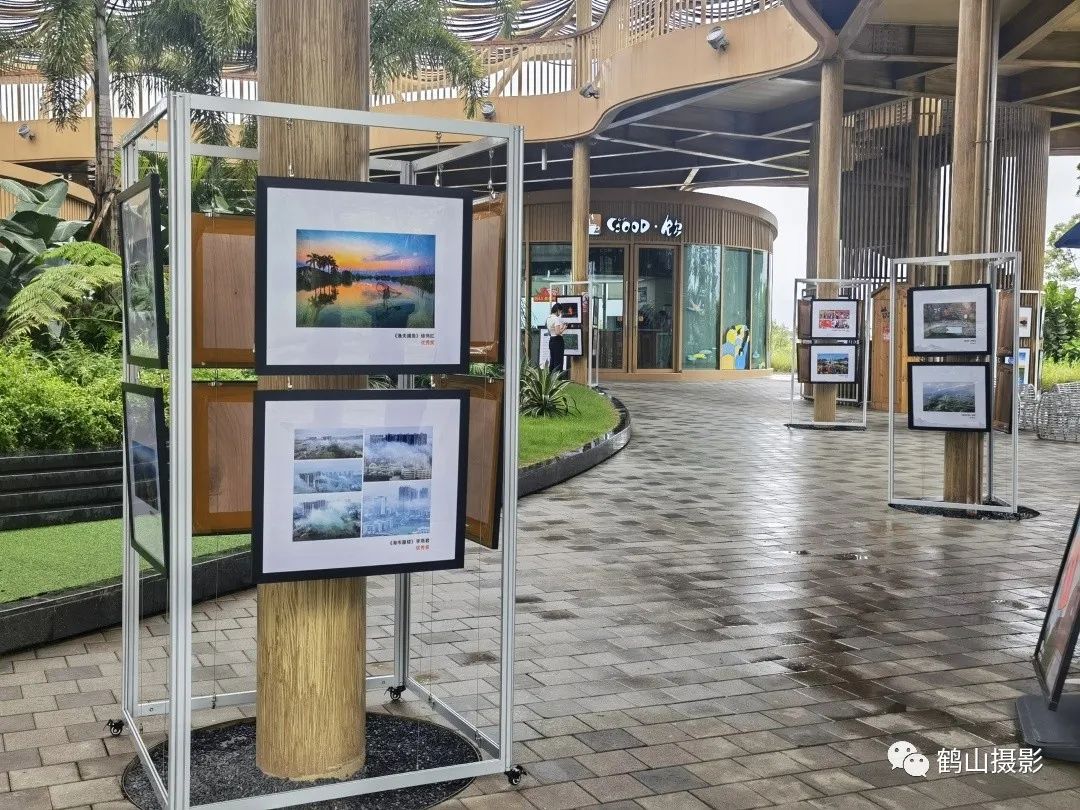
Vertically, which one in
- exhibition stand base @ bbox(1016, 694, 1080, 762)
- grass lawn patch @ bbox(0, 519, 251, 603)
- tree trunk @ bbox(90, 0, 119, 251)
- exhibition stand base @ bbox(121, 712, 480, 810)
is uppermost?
tree trunk @ bbox(90, 0, 119, 251)

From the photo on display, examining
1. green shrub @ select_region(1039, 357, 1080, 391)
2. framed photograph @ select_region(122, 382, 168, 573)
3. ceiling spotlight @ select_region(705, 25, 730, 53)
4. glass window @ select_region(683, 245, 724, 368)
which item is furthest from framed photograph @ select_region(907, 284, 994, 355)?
glass window @ select_region(683, 245, 724, 368)

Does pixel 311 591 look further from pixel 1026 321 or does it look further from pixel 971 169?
pixel 1026 321

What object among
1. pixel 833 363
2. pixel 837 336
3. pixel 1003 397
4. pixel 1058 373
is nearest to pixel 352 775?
pixel 1003 397

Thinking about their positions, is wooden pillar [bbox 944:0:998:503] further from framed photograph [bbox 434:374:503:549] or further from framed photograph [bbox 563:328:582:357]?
framed photograph [bbox 563:328:582:357]

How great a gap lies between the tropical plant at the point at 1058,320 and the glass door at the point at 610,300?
910 cm

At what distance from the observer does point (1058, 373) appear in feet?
69.4

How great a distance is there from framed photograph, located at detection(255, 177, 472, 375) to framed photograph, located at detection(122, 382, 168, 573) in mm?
394

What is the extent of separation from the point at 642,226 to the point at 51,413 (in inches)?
826

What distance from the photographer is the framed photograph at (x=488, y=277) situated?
11.5 feet

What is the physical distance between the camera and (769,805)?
3.35m

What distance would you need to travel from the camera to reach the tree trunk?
39.6 feet

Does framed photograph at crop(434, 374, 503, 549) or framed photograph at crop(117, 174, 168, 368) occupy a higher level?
framed photograph at crop(117, 174, 168, 368)

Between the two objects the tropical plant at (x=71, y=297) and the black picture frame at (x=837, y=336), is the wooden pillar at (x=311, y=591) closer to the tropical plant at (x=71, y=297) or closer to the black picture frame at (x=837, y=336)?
the tropical plant at (x=71, y=297)

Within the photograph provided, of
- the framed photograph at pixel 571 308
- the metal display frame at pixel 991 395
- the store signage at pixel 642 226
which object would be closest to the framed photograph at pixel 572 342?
Result: the framed photograph at pixel 571 308
